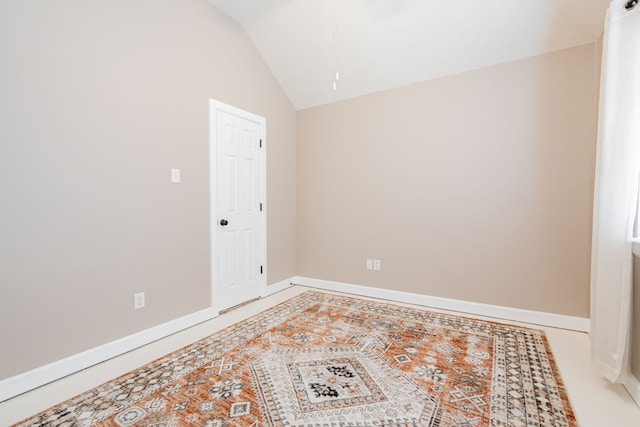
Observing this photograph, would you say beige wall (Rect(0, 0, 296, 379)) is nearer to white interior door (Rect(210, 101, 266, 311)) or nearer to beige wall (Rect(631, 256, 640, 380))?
white interior door (Rect(210, 101, 266, 311))

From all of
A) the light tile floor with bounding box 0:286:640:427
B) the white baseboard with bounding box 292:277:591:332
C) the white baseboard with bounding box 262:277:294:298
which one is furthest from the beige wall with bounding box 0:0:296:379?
the white baseboard with bounding box 292:277:591:332

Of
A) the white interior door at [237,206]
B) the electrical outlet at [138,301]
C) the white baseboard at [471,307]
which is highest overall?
the white interior door at [237,206]

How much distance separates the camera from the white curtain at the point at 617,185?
1766 mm

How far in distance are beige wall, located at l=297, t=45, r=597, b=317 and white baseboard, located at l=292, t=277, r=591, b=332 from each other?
64 mm

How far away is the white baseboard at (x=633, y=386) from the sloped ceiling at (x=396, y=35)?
260 cm

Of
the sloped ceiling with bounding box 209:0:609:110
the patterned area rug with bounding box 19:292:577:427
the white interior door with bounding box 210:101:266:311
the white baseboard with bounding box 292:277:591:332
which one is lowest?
the patterned area rug with bounding box 19:292:577:427

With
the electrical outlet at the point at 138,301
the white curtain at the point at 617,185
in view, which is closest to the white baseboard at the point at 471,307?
the white curtain at the point at 617,185

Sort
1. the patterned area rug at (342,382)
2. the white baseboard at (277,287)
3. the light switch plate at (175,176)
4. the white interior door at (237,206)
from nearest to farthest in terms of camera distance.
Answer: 1. the patterned area rug at (342,382)
2. the light switch plate at (175,176)
3. the white interior door at (237,206)
4. the white baseboard at (277,287)

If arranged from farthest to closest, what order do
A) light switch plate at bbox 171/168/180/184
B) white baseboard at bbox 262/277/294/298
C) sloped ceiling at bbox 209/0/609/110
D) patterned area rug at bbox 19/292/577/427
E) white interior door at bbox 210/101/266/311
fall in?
1. white baseboard at bbox 262/277/294/298
2. white interior door at bbox 210/101/266/311
3. light switch plate at bbox 171/168/180/184
4. sloped ceiling at bbox 209/0/609/110
5. patterned area rug at bbox 19/292/577/427

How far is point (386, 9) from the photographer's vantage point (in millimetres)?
2820

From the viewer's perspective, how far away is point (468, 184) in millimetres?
3098

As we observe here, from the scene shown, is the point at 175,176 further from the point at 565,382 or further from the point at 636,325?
the point at 636,325

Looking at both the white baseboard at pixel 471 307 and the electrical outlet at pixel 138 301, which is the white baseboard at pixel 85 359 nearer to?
the electrical outlet at pixel 138 301

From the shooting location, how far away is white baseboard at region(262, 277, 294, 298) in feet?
12.2
